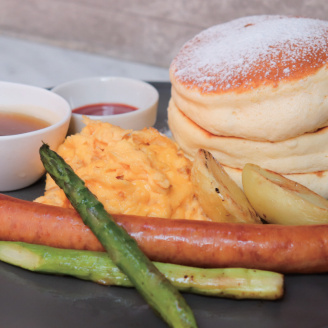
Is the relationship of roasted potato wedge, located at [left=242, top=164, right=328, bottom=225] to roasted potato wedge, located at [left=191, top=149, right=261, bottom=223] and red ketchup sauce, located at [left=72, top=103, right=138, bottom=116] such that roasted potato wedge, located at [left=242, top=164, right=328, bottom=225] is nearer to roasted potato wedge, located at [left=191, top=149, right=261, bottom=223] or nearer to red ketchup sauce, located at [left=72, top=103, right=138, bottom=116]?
roasted potato wedge, located at [left=191, top=149, right=261, bottom=223]

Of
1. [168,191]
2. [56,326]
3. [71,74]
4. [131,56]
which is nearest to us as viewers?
[56,326]

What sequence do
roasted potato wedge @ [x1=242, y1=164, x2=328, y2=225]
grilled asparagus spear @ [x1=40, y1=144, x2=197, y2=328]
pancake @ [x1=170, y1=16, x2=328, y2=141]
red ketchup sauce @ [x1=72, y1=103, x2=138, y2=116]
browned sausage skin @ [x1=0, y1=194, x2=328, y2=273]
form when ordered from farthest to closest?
1. red ketchup sauce @ [x1=72, y1=103, x2=138, y2=116]
2. pancake @ [x1=170, y1=16, x2=328, y2=141]
3. roasted potato wedge @ [x1=242, y1=164, x2=328, y2=225]
4. browned sausage skin @ [x1=0, y1=194, x2=328, y2=273]
5. grilled asparagus spear @ [x1=40, y1=144, x2=197, y2=328]

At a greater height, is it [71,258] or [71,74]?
[71,258]

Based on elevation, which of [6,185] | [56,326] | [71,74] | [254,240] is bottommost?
[71,74]

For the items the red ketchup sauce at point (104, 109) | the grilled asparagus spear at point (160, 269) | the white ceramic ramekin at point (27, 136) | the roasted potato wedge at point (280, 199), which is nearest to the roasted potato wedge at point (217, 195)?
the roasted potato wedge at point (280, 199)

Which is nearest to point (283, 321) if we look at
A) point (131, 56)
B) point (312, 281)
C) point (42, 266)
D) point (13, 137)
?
point (312, 281)

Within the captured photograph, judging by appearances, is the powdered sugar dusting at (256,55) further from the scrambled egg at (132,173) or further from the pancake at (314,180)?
the pancake at (314,180)

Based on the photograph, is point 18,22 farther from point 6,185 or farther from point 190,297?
point 190,297

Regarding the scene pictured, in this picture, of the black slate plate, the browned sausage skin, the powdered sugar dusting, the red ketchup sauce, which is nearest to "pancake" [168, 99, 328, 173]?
the powdered sugar dusting
